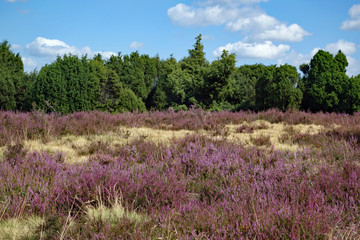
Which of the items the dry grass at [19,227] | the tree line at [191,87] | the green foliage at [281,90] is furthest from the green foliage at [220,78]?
the dry grass at [19,227]

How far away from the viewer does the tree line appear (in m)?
15.1

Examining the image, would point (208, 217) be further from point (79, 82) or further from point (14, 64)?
point (14, 64)

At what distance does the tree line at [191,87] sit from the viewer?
49.5 ft

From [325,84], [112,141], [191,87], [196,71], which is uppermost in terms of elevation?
[196,71]

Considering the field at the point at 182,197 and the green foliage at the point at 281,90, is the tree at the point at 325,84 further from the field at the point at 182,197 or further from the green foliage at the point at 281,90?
the field at the point at 182,197

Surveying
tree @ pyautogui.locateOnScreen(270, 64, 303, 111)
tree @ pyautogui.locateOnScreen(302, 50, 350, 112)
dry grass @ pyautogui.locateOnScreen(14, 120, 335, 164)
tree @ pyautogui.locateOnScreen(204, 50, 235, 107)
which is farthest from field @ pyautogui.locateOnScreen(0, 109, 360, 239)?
tree @ pyautogui.locateOnScreen(204, 50, 235, 107)

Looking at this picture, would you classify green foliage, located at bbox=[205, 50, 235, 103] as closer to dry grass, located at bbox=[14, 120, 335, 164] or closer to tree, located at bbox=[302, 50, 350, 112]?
tree, located at bbox=[302, 50, 350, 112]

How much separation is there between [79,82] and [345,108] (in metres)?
13.9

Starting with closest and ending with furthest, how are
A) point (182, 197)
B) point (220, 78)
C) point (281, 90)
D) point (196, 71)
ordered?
point (182, 197) → point (281, 90) → point (220, 78) → point (196, 71)

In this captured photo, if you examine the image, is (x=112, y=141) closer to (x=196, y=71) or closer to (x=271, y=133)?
(x=271, y=133)

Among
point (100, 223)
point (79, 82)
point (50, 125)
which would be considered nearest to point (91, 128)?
point (50, 125)

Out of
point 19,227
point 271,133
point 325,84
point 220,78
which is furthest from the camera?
point 220,78

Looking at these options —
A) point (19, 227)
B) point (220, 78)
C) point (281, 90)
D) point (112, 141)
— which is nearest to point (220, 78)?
point (220, 78)

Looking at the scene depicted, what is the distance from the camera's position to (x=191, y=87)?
26.6 m
